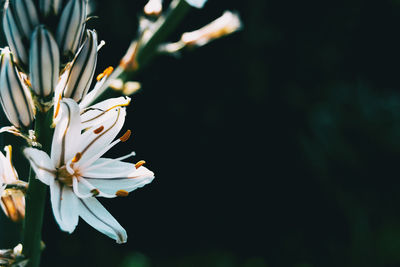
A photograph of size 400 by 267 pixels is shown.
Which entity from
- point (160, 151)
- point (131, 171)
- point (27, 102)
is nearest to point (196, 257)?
point (160, 151)

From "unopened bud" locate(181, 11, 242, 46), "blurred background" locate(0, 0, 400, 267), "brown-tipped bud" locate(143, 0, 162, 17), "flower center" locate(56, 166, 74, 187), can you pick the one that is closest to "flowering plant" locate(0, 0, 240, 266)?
"flower center" locate(56, 166, 74, 187)

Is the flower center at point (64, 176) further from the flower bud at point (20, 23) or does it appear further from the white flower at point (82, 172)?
the flower bud at point (20, 23)

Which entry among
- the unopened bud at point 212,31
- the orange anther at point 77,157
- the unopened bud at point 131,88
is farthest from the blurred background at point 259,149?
the orange anther at point 77,157

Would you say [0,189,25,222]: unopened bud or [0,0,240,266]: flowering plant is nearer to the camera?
[0,0,240,266]: flowering plant

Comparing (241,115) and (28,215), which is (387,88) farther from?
(28,215)

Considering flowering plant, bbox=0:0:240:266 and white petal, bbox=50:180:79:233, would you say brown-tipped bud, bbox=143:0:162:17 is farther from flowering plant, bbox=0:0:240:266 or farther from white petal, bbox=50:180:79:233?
white petal, bbox=50:180:79:233

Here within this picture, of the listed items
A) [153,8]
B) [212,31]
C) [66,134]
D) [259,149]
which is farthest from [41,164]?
[259,149]

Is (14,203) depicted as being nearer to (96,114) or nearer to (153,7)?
(96,114)
